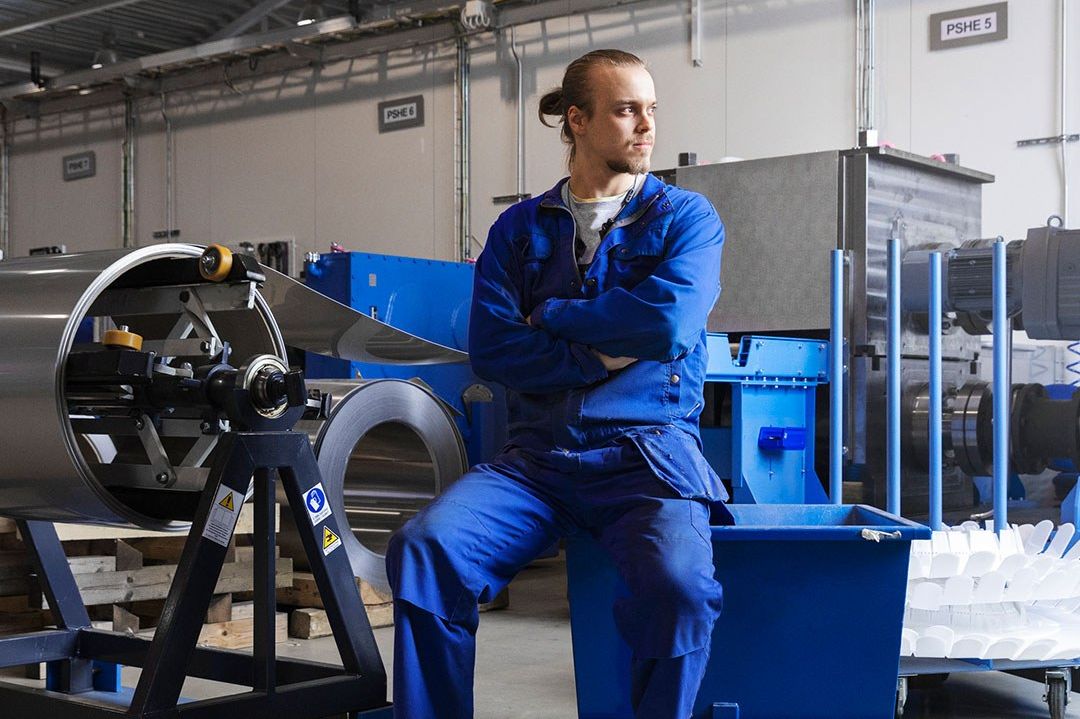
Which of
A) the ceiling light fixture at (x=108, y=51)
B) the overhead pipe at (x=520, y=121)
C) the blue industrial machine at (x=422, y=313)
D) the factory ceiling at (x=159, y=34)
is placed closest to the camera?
the blue industrial machine at (x=422, y=313)

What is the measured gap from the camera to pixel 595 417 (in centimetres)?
224

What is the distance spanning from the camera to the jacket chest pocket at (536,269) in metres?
2.45

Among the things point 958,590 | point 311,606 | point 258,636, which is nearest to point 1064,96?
point 958,590

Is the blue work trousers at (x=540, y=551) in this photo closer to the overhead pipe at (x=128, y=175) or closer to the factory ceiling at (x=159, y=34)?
the factory ceiling at (x=159, y=34)

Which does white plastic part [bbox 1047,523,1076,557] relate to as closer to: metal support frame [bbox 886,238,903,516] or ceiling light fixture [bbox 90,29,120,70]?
metal support frame [bbox 886,238,903,516]

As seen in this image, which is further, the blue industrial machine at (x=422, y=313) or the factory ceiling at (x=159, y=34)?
the factory ceiling at (x=159, y=34)

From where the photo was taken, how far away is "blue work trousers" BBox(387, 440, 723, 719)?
1.95m

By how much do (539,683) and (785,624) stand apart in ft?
4.17

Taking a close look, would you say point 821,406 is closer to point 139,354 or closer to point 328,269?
point 328,269

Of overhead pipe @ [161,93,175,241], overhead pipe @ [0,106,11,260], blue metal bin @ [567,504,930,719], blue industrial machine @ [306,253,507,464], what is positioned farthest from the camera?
overhead pipe @ [0,106,11,260]

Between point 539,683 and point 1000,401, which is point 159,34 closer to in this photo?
point 539,683

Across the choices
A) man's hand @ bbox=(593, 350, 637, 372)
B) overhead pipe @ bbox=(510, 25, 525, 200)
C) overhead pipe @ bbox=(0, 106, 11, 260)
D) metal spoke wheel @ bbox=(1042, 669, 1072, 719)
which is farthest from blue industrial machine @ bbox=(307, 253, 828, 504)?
overhead pipe @ bbox=(0, 106, 11, 260)

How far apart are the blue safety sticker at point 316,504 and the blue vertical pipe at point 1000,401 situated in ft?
5.70

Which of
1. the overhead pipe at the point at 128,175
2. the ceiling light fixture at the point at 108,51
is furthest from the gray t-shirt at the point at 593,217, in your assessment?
the overhead pipe at the point at 128,175
